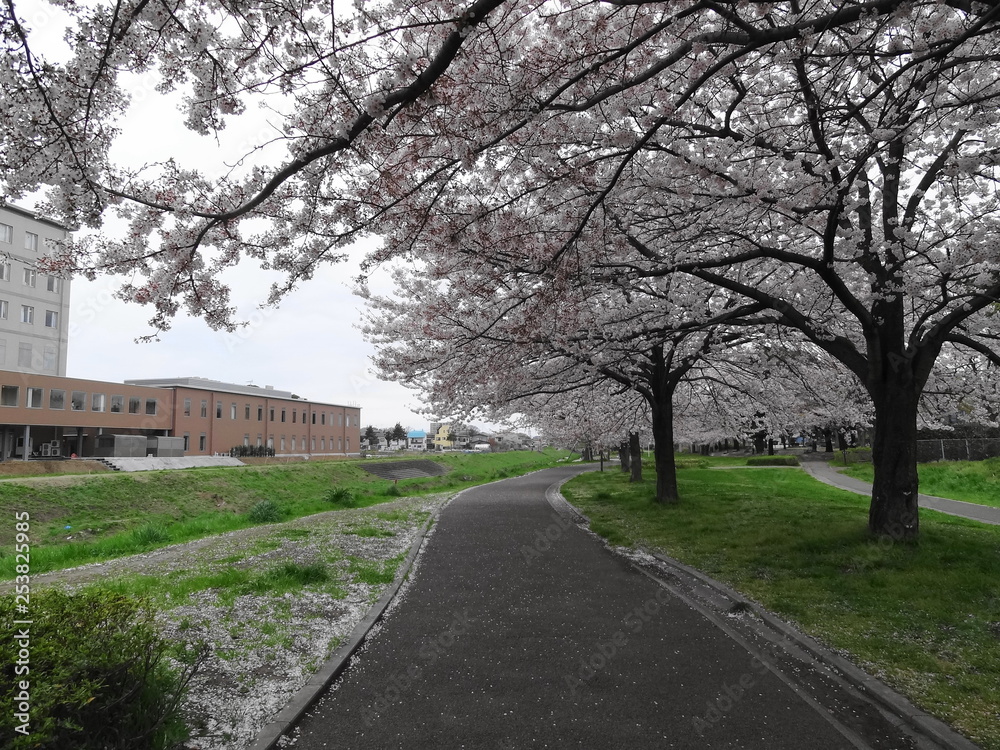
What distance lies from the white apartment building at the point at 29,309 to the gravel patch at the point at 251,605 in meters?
43.7

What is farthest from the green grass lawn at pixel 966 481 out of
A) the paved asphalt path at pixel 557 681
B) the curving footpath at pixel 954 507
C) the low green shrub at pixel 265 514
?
the low green shrub at pixel 265 514

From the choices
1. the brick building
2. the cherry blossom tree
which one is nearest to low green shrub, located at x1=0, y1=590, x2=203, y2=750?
the cherry blossom tree

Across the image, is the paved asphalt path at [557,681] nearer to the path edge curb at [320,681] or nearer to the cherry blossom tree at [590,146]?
the path edge curb at [320,681]

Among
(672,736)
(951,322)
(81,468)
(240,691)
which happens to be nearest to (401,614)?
(240,691)

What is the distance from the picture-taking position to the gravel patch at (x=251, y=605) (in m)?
4.66

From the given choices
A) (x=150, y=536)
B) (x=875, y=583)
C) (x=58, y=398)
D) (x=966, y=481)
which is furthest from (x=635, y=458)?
(x=58, y=398)

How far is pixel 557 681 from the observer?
16.7 ft

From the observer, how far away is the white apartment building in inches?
1772

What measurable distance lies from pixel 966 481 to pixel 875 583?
19.1 m

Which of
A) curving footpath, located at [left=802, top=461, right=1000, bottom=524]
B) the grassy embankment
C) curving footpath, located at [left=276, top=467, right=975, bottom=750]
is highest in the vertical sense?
curving footpath, located at [left=276, top=467, right=975, bottom=750]

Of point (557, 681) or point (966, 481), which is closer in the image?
point (557, 681)

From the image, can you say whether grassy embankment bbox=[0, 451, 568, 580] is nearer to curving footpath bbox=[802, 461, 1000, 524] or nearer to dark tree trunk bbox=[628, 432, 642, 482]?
dark tree trunk bbox=[628, 432, 642, 482]

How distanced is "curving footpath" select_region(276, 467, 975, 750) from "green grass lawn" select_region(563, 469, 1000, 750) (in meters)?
0.42

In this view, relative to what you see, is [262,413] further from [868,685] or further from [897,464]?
[868,685]
